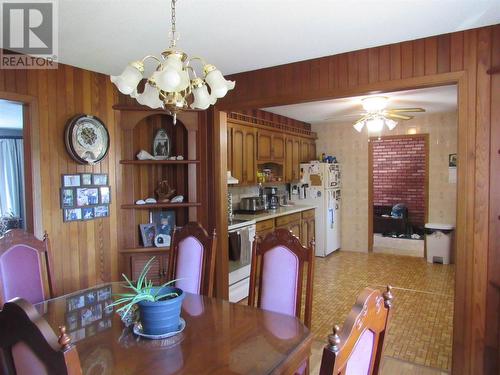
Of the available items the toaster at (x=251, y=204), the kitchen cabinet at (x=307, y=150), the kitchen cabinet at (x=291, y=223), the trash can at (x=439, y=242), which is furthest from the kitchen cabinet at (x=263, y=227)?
the trash can at (x=439, y=242)

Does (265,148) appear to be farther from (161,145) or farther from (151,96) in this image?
(151,96)

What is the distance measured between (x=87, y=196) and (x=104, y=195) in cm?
16

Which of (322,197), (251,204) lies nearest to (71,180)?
(251,204)

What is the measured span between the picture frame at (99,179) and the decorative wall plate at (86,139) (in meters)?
0.12

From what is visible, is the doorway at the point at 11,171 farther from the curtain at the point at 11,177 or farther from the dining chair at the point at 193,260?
the dining chair at the point at 193,260

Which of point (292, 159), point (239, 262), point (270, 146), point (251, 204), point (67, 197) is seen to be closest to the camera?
point (67, 197)

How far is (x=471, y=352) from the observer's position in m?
2.29

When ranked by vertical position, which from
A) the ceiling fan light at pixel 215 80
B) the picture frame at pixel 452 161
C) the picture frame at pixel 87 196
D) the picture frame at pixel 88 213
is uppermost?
the ceiling fan light at pixel 215 80

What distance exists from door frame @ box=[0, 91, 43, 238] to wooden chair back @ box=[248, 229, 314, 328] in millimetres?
1820

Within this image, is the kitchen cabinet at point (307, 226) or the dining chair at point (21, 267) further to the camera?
the kitchen cabinet at point (307, 226)

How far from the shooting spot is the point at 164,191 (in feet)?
11.6

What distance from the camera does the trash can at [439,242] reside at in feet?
17.4

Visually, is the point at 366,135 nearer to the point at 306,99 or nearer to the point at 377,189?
the point at 377,189

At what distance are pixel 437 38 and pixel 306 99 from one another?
1.01 meters
